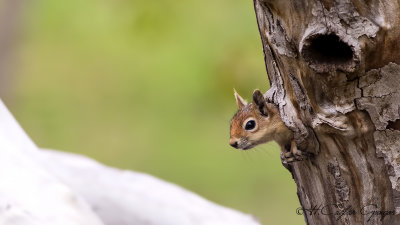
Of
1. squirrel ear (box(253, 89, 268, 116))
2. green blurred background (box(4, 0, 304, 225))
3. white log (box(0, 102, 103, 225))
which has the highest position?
squirrel ear (box(253, 89, 268, 116))

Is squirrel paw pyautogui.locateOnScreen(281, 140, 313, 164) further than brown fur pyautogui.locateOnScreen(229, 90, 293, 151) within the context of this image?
No

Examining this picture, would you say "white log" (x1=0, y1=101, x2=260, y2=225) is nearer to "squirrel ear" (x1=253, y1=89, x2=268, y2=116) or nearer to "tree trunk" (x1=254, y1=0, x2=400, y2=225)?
"squirrel ear" (x1=253, y1=89, x2=268, y2=116)

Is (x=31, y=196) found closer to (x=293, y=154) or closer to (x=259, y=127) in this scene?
(x=259, y=127)

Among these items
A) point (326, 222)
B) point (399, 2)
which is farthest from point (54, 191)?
point (399, 2)

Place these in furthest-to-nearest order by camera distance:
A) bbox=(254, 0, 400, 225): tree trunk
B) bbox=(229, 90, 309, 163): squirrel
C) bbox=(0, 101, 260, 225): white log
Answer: bbox=(0, 101, 260, 225): white log → bbox=(229, 90, 309, 163): squirrel → bbox=(254, 0, 400, 225): tree trunk

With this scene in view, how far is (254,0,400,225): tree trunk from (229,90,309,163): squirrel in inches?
2.7

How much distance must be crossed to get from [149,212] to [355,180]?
1601 millimetres

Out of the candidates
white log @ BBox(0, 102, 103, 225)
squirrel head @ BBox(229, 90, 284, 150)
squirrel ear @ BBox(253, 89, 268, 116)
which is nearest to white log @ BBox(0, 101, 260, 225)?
white log @ BBox(0, 102, 103, 225)

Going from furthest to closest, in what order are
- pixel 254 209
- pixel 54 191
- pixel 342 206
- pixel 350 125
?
pixel 254 209 < pixel 54 191 < pixel 342 206 < pixel 350 125

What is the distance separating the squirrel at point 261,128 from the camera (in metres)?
2.68

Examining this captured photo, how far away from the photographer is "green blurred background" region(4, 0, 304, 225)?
32.1ft

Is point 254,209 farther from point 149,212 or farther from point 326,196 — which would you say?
point 326,196

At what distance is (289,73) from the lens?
2.48 metres

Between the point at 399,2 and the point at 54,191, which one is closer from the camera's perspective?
the point at 399,2
